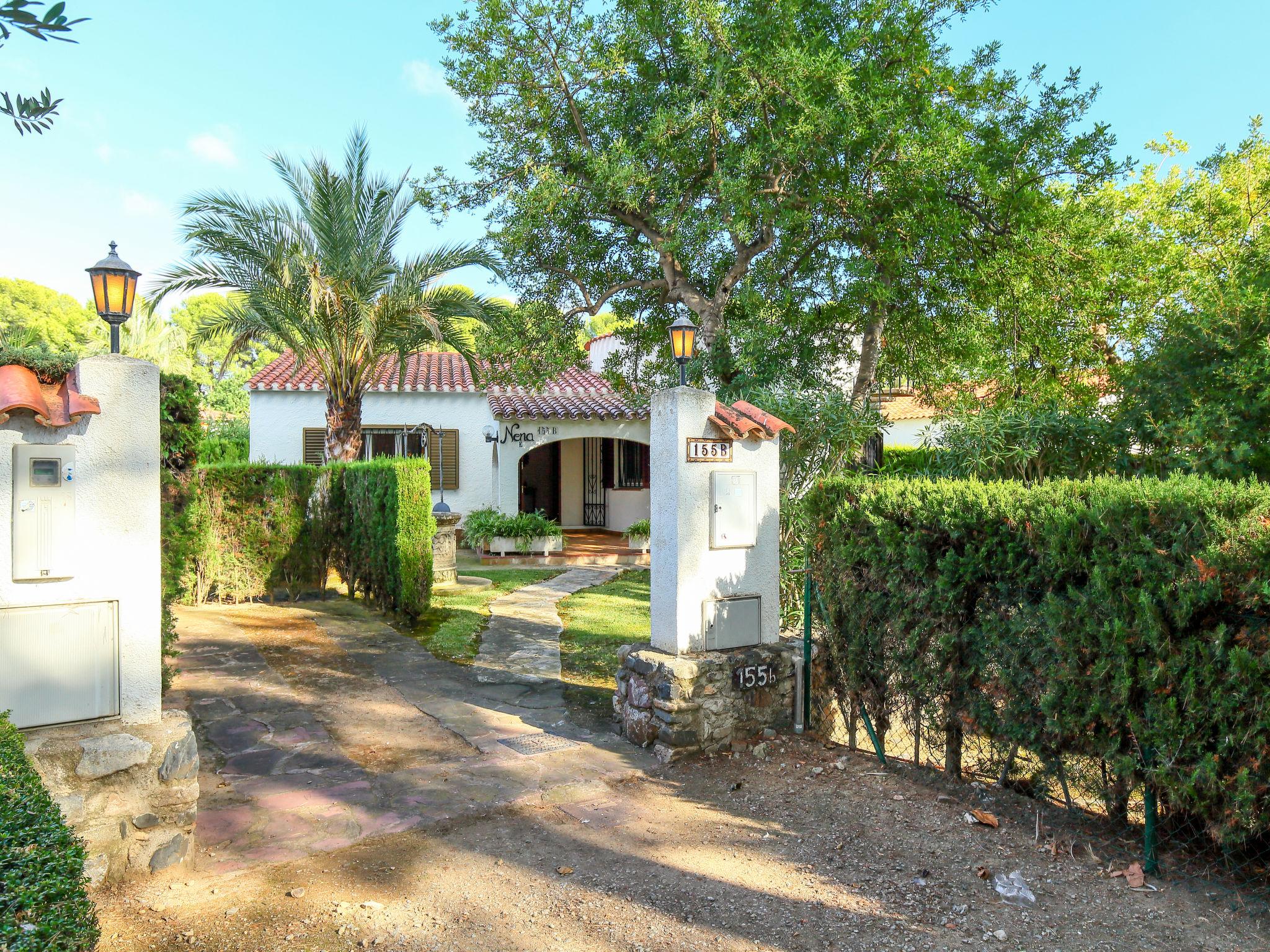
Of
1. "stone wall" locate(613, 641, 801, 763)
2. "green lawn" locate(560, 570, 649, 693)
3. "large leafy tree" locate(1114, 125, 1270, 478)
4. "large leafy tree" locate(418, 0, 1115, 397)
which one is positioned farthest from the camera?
"large leafy tree" locate(418, 0, 1115, 397)

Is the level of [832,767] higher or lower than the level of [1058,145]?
lower

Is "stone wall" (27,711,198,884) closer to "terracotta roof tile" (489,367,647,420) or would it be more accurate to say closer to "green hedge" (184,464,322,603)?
"green hedge" (184,464,322,603)

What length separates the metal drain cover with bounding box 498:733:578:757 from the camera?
5.36 meters

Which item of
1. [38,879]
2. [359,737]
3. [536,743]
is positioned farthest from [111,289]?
[536,743]

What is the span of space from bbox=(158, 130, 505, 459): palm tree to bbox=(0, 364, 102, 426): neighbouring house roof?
850cm

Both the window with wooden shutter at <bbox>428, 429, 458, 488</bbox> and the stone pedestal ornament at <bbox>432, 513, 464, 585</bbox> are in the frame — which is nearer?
the stone pedestal ornament at <bbox>432, 513, 464, 585</bbox>

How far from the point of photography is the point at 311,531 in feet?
36.9

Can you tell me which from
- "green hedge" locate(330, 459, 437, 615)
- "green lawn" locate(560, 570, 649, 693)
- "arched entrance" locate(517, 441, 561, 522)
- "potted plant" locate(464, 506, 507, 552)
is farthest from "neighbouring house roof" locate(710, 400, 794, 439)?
"arched entrance" locate(517, 441, 561, 522)

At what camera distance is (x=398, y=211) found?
41.1 ft

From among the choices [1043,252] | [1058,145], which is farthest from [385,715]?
[1058,145]

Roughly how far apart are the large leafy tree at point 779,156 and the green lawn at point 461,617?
450 centimetres

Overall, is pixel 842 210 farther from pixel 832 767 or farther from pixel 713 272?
pixel 832 767

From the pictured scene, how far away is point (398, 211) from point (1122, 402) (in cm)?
1052

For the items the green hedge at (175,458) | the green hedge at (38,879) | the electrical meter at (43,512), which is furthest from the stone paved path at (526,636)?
the green hedge at (38,879)
